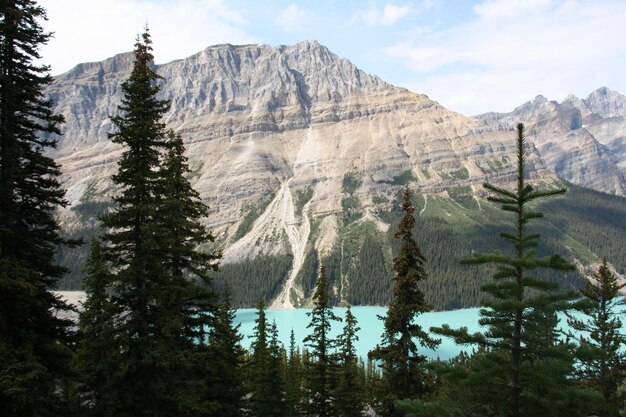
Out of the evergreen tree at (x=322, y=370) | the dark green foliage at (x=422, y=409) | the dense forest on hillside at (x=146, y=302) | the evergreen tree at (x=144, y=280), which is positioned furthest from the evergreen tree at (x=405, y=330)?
the dark green foliage at (x=422, y=409)

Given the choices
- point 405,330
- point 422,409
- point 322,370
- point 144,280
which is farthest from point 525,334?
point 322,370

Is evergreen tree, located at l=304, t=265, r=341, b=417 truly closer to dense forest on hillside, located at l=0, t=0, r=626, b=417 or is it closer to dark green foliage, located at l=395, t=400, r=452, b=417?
dense forest on hillside, located at l=0, t=0, r=626, b=417

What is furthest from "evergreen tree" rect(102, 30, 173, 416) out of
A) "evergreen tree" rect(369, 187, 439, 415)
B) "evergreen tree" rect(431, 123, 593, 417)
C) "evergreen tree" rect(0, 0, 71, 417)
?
"evergreen tree" rect(369, 187, 439, 415)

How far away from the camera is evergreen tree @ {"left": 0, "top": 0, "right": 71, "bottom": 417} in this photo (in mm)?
14719

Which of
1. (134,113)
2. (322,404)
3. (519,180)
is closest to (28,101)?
(134,113)

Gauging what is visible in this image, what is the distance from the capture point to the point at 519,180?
450 inches

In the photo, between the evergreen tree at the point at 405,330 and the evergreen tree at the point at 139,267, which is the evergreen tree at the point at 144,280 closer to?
the evergreen tree at the point at 139,267

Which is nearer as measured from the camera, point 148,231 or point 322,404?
point 148,231

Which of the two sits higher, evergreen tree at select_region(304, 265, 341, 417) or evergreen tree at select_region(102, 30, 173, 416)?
evergreen tree at select_region(102, 30, 173, 416)

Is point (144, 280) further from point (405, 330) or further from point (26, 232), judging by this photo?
point (405, 330)

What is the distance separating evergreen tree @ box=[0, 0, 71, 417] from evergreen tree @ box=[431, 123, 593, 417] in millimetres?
12017

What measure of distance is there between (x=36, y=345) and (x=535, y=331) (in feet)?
48.4

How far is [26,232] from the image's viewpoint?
16.3 meters

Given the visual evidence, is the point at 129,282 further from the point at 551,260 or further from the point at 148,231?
the point at 551,260
